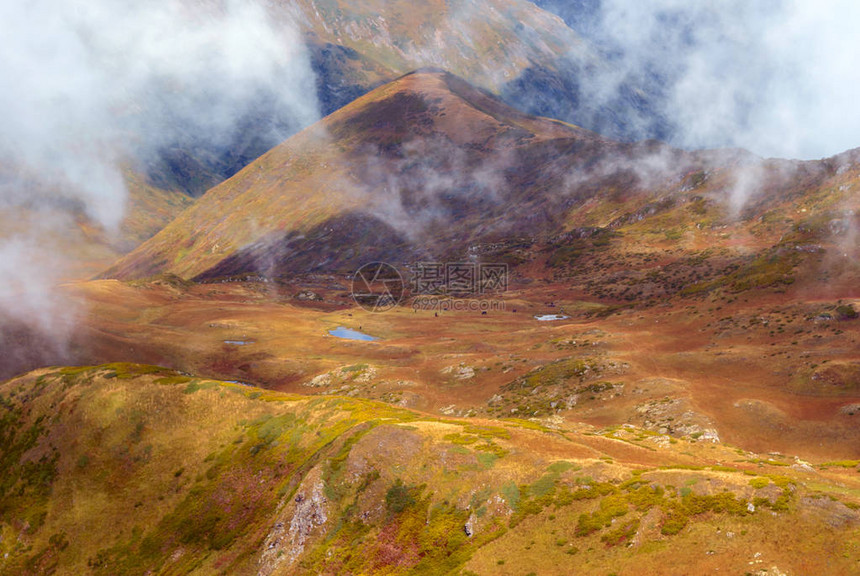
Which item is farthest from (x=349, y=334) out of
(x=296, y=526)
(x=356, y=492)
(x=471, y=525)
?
(x=471, y=525)

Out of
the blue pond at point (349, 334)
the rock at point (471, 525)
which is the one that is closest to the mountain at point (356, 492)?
the rock at point (471, 525)

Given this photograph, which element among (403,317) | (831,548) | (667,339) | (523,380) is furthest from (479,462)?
(403,317)

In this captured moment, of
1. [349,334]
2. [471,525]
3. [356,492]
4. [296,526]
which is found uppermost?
[349,334]

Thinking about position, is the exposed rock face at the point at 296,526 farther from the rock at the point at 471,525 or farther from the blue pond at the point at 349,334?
the blue pond at the point at 349,334

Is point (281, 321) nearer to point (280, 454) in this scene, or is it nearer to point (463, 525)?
point (280, 454)

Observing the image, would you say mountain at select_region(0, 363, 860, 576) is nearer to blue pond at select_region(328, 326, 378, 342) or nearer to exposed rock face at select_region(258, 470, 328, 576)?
exposed rock face at select_region(258, 470, 328, 576)

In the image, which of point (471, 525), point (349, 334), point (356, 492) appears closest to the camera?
point (471, 525)

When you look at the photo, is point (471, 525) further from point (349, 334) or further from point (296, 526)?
point (349, 334)
